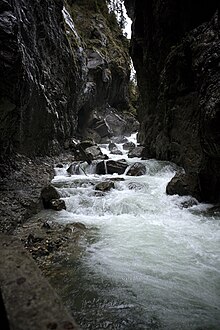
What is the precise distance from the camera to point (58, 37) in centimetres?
1609

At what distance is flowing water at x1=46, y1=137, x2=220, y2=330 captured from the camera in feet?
10.00

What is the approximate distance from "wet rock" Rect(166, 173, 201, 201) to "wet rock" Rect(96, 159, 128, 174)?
186 inches

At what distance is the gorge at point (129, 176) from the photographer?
11.7ft

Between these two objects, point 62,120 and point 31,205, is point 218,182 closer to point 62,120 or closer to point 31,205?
point 31,205

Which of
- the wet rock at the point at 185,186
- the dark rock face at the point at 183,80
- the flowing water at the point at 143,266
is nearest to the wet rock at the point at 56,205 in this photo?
the flowing water at the point at 143,266

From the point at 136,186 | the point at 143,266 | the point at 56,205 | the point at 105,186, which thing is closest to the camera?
the point at 143,266

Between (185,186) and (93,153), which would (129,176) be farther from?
(93,153)

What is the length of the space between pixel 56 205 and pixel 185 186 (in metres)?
4.59

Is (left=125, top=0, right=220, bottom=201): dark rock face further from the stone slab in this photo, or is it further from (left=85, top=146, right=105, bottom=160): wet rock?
the stone slab

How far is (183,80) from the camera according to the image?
37.3 feet

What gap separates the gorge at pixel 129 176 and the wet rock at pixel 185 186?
39 mm

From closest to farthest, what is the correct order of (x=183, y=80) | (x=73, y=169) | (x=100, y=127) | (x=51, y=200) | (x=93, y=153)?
(x=51, y=200) < (x=183, y=80) < (x=73, y=169) < (x=93, y=153) < (x=100, y=127)

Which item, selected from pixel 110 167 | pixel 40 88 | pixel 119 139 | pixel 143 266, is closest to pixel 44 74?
pixel 40 88

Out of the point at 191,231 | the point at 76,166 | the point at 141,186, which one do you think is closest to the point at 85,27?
the point at 76,166
